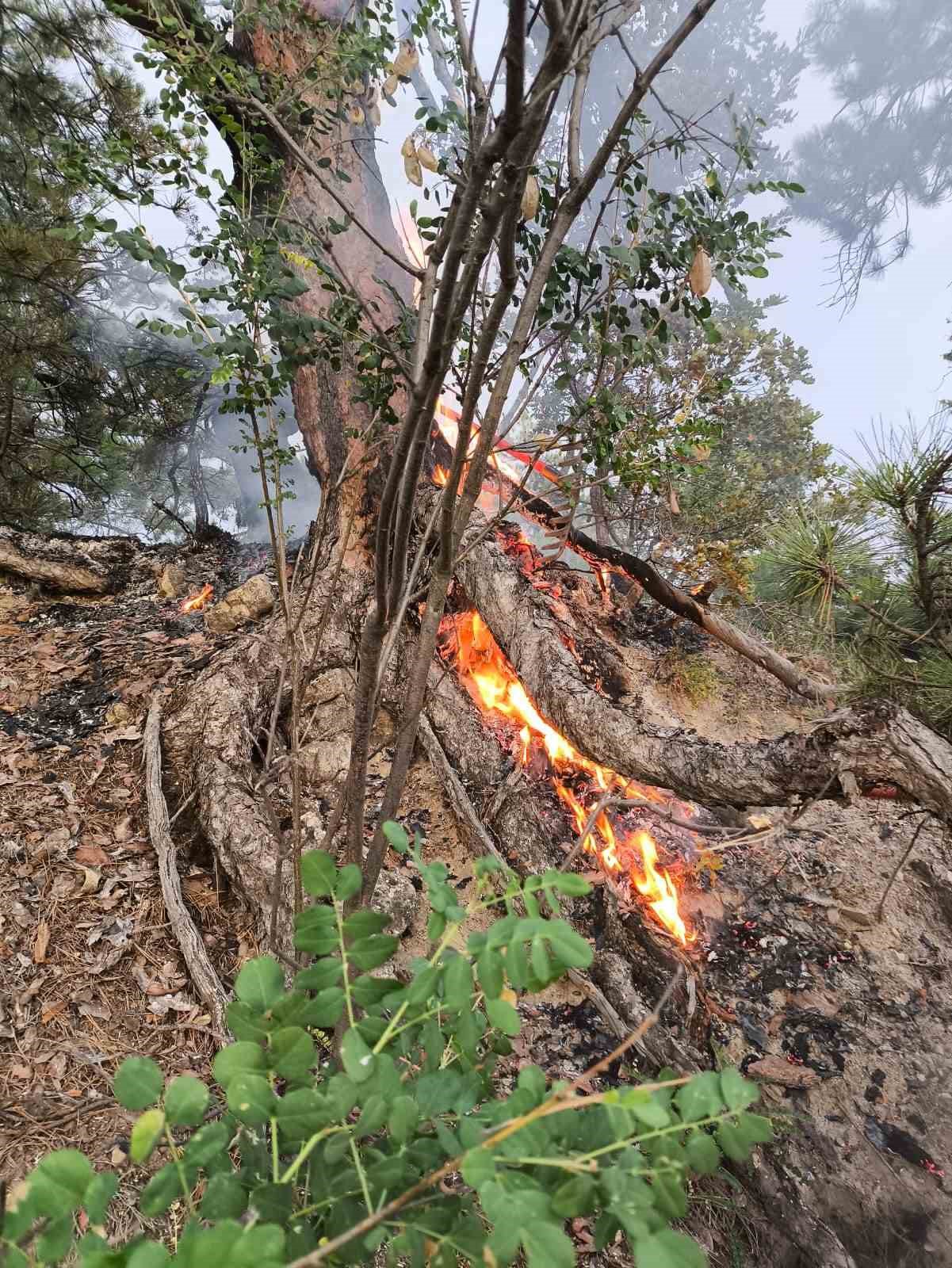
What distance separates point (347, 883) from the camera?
735mm

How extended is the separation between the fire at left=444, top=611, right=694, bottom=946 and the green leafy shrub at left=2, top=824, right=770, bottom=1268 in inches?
75.2

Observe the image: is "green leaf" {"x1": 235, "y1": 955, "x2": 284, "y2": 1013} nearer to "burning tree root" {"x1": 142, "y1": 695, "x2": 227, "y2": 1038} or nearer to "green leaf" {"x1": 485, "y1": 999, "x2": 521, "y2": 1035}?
"green leaf" {"x1": 485, "y1": 999, "x2": 521, "y2": 1035}

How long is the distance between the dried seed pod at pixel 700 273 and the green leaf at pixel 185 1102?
82.9 inches

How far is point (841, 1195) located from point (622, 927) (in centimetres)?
106

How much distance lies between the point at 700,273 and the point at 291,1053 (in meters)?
2.09

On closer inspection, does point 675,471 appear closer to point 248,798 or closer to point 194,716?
point 248,798

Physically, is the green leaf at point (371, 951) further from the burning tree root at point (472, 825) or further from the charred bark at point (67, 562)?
the charred bark at point (67, 562)

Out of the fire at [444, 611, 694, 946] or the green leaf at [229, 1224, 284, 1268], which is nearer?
the green leaf at [229, 1224, 284, 1268]

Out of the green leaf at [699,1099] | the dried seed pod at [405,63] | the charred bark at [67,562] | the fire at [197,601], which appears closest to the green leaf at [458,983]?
the green leaf at [699,1099]

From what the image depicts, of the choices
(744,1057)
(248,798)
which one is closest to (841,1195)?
(744,1057)

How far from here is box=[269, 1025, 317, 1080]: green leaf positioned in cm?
56

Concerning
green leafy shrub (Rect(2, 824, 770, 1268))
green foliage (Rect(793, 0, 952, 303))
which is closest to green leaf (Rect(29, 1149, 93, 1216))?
green leafy shrub (Rect(2, 824, 770, 1268))

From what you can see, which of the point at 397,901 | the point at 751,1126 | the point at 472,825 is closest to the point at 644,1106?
the point at 751,1126

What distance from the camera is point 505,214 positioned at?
989 mm
